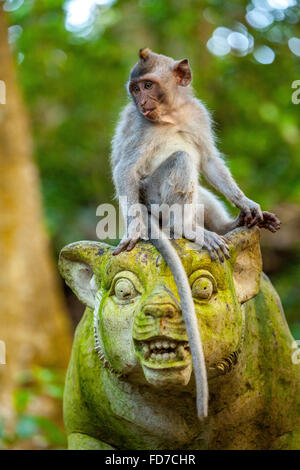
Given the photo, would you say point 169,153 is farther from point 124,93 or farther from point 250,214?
point 124,93

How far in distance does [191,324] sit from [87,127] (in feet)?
29.6

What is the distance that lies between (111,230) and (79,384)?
34.6 inches

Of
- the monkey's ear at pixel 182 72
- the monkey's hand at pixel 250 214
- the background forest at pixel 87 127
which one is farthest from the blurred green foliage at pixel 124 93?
the monkey's hand at pixel 250 214

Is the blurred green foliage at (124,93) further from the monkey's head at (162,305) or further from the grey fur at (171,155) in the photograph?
the monkey's head at (162,305)

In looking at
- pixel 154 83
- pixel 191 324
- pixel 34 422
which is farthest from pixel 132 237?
pixel 34 422

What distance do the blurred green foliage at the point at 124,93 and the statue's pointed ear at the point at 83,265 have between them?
5.73 meters

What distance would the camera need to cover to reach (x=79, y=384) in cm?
306

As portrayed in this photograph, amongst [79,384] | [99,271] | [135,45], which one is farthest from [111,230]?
[135,45]

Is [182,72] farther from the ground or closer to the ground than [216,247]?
farther from the ground

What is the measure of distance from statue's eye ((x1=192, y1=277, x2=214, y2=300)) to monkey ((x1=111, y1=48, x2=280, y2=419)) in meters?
0.41

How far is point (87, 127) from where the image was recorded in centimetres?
1084

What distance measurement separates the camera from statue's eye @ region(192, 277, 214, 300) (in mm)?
2457

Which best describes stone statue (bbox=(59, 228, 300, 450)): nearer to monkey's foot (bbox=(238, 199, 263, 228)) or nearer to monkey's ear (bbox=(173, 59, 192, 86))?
monkey's foot (bbox=(238, 199, 263, 228))

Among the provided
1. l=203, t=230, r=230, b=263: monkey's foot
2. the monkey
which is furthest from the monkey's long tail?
the monkey
